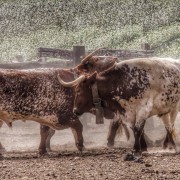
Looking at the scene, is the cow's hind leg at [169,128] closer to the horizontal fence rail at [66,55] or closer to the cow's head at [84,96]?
the cow's head at [84,96]

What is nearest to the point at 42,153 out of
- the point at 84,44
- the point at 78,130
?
the point at 78,130

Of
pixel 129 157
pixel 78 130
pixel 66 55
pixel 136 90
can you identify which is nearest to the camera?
pixel 129 157

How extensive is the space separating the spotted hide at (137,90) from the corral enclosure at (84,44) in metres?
0.70

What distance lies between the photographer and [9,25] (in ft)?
169

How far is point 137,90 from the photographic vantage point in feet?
28.0

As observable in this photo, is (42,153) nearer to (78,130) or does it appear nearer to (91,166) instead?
(78,130)

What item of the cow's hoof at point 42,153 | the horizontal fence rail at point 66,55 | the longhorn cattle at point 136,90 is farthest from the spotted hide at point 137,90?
the horizontal fence rail at point 66,55

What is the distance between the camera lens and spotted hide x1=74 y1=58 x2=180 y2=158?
28.0 feet

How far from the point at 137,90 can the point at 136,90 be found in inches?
0.6

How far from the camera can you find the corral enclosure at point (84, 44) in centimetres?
747

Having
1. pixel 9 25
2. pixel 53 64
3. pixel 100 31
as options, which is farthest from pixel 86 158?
pixel 9 25

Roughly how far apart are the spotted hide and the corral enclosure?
2.31 feet

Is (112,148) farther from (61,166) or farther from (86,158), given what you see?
(61,166)

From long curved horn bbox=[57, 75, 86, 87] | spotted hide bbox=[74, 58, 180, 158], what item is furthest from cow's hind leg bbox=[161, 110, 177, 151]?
long curved horn bbox=[57, 75, 86, 87]
